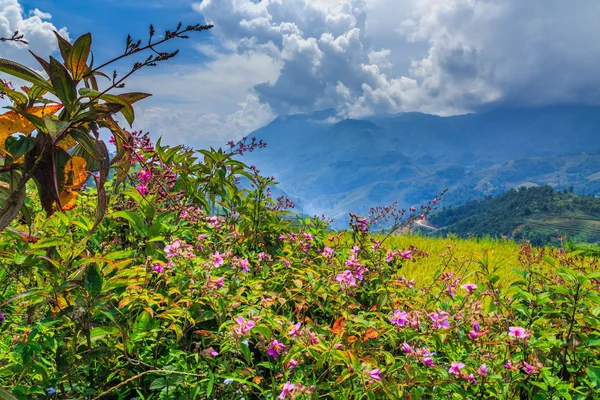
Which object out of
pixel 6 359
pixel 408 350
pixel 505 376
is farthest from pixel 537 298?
pixel 6 359

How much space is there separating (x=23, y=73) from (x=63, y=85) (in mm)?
121

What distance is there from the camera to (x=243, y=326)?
1.61 m

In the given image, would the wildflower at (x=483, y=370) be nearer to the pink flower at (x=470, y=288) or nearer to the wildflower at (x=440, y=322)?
the wildflower at (x=440, y=322)

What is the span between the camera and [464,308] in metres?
2.00

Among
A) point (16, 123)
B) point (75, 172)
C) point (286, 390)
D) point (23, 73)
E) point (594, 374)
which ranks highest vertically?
point (23, 73)

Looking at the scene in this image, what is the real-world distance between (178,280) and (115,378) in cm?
53

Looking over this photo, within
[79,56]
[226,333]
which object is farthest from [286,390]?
[79,56]

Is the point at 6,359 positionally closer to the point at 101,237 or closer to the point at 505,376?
the point at 101,237

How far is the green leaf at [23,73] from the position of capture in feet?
3.52

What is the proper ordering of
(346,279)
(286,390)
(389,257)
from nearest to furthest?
(286,390), (346,279), (389,257)

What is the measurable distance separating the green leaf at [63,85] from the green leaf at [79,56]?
4 centimetres

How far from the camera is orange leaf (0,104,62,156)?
1.15 m

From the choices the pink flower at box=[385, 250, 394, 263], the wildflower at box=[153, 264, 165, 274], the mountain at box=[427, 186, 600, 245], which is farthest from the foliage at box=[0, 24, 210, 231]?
the mountain at box=[427, 186, 600, 245]

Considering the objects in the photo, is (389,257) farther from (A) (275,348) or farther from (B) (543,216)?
(B) (543,216)
